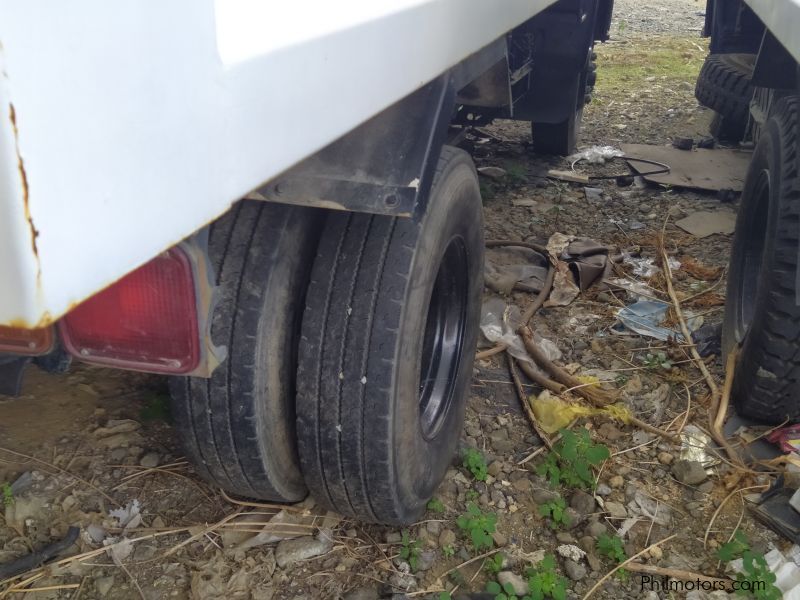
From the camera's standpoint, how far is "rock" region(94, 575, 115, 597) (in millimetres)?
1918

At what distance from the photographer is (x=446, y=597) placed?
189 cm

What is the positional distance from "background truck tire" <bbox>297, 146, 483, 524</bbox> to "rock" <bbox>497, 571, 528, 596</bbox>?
0.37 meters

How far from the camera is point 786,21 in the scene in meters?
2.08

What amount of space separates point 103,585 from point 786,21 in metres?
2.50

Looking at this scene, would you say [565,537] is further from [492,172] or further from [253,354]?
[492,172]

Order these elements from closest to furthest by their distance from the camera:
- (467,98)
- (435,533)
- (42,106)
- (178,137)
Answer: (42,106), (178,137), (435,533), (467,98)

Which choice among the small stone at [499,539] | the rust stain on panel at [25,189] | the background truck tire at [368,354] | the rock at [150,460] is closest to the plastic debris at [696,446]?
the small stone at [499,539]

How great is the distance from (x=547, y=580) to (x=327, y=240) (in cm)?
114

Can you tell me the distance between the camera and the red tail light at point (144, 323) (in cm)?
109

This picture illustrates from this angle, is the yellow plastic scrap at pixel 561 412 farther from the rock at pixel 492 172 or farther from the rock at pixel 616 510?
the rock at pixel 492 172

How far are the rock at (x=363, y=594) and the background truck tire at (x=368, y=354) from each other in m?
0.21

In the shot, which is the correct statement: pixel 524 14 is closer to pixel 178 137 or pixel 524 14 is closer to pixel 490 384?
pixel 490 384

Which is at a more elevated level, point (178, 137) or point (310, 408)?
point (178, 137)

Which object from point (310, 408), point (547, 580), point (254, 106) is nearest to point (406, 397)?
point (310, 408)
